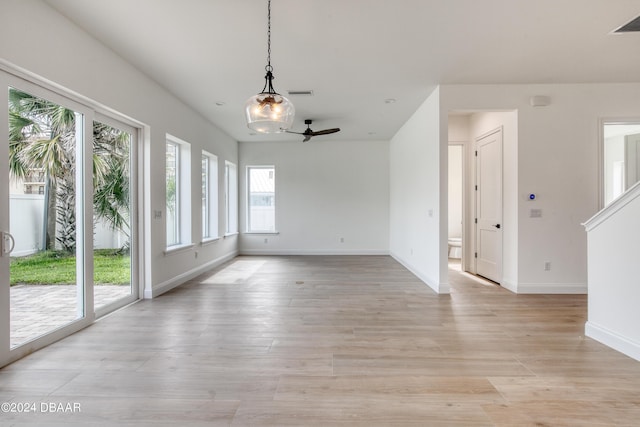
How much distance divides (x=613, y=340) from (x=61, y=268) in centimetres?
485

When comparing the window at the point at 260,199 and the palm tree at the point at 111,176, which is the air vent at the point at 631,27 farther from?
the window at the point at 260,199

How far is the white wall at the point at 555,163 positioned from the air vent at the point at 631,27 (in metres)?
1.31

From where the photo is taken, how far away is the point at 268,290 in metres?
4.44

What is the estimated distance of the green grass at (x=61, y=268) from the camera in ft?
8.18

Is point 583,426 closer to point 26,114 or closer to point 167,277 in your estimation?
point 26,114

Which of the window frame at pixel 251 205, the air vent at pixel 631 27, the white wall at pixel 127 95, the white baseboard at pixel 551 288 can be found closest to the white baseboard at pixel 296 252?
the window frame at pixel 251 205

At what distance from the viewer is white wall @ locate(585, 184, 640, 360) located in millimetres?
2391

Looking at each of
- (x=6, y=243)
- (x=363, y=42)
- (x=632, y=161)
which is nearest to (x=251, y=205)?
(x=363, y=42)

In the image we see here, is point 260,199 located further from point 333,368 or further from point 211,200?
point 333,368

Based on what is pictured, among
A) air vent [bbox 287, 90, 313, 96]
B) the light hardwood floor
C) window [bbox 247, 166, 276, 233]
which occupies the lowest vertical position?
the light hardwood floor

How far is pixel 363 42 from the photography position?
3107mm

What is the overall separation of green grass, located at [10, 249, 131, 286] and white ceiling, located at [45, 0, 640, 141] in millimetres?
2110

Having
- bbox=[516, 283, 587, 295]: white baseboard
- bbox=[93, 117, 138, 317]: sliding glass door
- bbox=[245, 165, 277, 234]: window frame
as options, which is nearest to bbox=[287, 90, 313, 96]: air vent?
bbox=[93, 117, 138, 317]: sliding glass door

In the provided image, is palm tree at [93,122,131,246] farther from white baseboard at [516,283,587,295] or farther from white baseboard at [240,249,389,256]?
white baseboard at [516,283,587,295]
